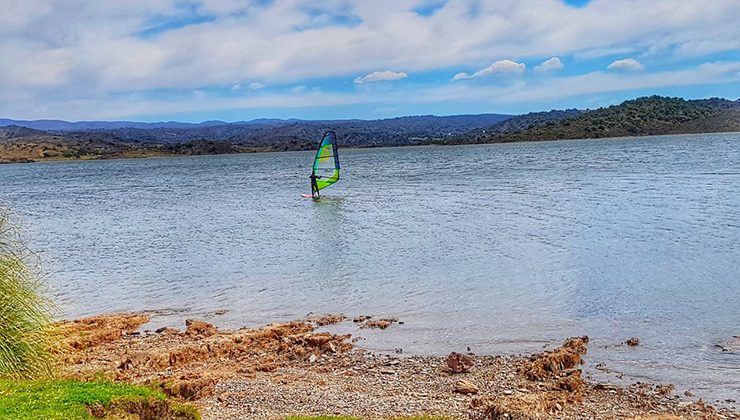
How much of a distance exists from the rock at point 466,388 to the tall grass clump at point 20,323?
21.6ft

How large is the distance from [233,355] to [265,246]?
13727 millimetres

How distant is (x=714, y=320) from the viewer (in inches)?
516

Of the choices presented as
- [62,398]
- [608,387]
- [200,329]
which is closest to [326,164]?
[200,329]

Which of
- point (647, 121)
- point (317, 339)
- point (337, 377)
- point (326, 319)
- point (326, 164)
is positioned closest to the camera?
point (337, 377)

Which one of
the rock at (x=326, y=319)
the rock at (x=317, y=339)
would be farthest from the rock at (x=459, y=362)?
the rock at (x=326, y=319)

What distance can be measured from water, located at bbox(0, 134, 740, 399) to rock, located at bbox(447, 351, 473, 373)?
0.90m

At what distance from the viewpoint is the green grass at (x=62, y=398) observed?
25.2 ft

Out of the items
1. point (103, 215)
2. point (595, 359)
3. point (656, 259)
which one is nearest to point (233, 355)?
point (595, 359)

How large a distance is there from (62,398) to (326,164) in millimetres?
42221

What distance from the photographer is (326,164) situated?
50125 mm

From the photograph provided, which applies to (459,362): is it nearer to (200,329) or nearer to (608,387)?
(608,387)

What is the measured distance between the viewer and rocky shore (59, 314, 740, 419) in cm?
930

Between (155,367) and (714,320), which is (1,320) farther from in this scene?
(714,320)

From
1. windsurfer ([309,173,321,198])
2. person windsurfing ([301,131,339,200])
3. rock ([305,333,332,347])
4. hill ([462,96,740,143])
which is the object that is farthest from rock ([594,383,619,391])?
→ hill ([462,96,740,143])
